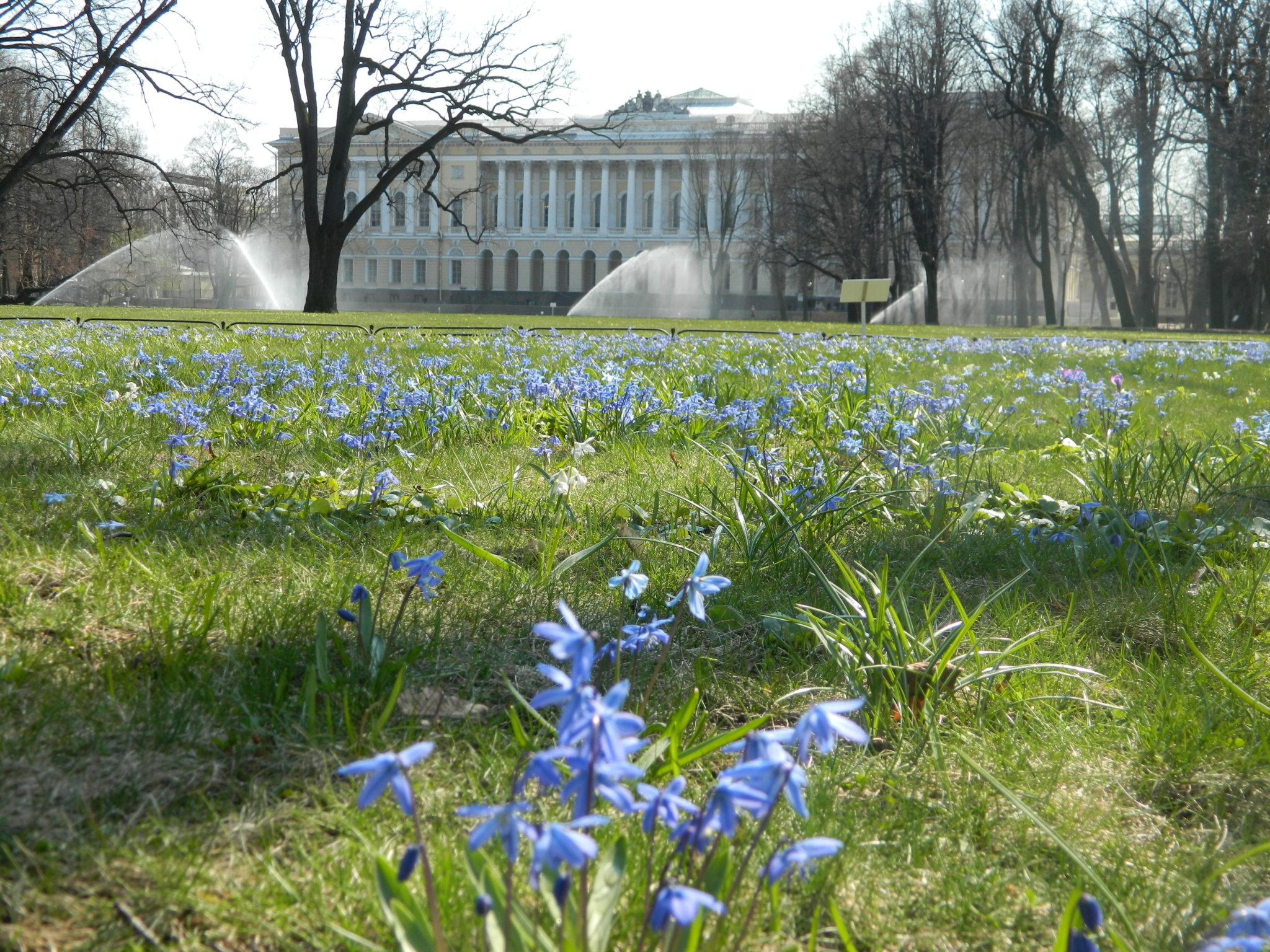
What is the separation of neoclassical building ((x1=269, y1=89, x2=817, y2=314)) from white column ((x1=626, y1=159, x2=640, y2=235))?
0.09 metres

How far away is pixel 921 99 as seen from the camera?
34781 millimetres

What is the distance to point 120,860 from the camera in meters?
1.22

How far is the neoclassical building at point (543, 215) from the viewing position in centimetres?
7606

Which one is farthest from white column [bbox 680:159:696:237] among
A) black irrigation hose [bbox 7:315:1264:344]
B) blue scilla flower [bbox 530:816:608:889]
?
blue scilla flower [bbox 530:816:608:889]

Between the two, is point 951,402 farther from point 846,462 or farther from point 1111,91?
point 1111,91

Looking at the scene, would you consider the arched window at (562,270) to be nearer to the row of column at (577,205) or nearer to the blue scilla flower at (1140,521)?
the row of column at (577,205)

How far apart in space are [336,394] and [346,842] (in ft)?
12.0

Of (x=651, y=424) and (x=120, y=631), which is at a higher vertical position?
(x=651, y=424)

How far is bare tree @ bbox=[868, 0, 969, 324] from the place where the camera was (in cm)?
3438

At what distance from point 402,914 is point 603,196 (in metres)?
80.8

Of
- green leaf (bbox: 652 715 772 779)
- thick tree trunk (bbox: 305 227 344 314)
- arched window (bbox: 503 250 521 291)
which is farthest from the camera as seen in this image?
arched window (bbox: 503 250 521 291)

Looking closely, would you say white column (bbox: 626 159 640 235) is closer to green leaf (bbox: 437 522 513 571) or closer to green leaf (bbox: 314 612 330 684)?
green leaf (bbox: 437 522 513 571)

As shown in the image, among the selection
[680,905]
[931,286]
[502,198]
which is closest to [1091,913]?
[680,905]

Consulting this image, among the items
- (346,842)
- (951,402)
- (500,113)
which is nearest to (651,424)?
(951,402)
